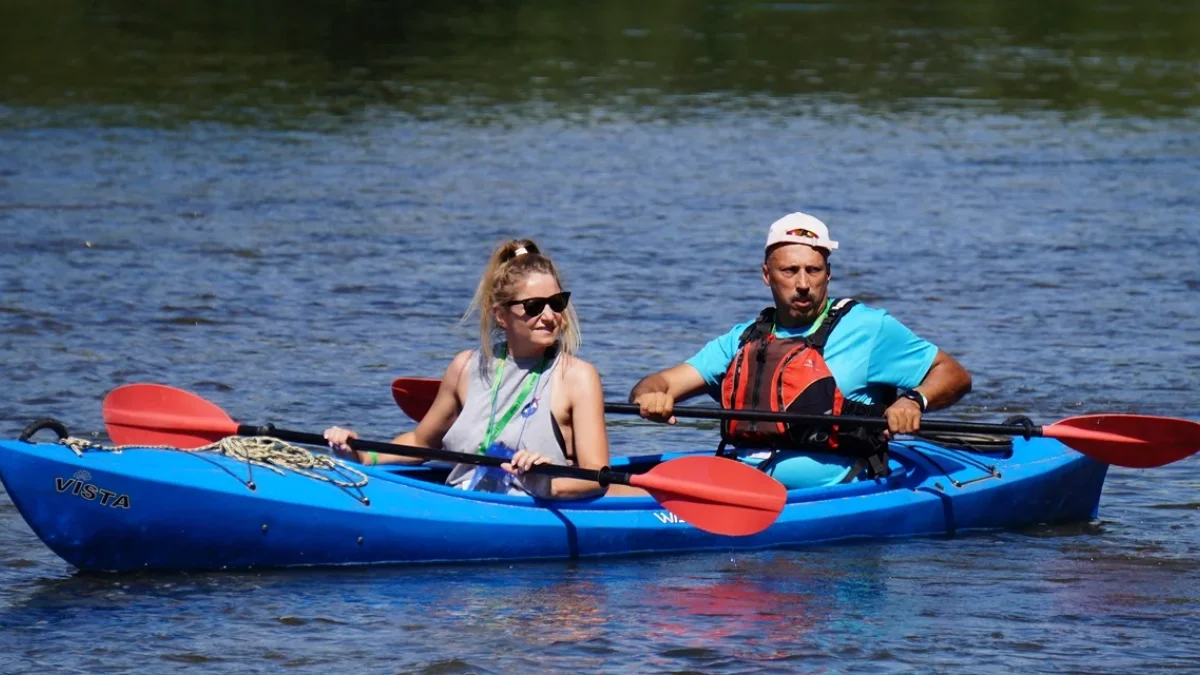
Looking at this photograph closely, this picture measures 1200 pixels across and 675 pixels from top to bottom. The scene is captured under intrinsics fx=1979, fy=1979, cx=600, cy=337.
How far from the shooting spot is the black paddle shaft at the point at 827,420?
256 inches

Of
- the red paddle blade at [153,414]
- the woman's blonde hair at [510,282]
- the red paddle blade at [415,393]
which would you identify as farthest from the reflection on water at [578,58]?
the woman's blonde hair at [510,282]

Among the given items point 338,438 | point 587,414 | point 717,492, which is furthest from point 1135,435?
point 338,438

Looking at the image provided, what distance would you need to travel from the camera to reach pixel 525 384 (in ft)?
20.8

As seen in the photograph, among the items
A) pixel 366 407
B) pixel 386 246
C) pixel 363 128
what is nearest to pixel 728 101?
pixel 363 128

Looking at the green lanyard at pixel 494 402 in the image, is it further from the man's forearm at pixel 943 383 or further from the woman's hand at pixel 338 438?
the man's forearm at pixel 943 383

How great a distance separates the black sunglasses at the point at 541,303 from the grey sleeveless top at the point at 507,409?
214 millimetres

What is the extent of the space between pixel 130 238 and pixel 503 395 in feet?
25.3

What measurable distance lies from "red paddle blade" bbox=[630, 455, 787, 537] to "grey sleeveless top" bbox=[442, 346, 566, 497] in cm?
33

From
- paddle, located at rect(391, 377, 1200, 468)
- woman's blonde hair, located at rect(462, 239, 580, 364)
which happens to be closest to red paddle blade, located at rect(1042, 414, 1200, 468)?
paddle, located at rect(391, 377, 1200, 468)

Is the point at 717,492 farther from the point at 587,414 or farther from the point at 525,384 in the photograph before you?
the point at 525,384

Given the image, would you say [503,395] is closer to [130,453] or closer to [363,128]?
[130,453]

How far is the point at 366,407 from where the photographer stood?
9.02 metres

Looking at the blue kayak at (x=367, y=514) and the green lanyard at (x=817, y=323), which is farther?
the green lanyard at (x=817, y=323)

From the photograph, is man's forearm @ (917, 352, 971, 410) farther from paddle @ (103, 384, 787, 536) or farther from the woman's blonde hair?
the woman's blonde hair
